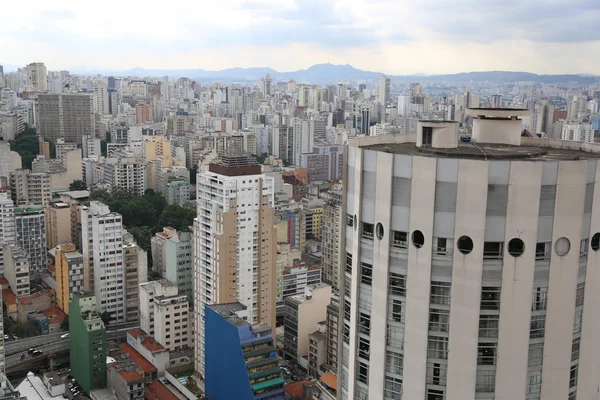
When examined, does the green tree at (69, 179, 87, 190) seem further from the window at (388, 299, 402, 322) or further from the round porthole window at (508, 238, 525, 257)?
the round porthole window at (508, 238, 525, 257)

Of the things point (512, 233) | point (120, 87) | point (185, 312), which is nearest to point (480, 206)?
point (512, 233)

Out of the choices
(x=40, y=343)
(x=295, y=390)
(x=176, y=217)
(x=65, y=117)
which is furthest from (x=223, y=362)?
(x=65, y=117)

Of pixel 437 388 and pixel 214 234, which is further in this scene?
pixel 214 234

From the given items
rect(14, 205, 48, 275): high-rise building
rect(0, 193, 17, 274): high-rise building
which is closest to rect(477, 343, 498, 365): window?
rect(0, 193, 17, 274): high-rise building

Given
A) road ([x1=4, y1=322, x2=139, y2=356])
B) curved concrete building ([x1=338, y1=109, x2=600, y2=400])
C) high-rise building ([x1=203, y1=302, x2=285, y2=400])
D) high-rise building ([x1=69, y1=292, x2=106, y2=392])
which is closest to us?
curved concrete building ([x1=338, y1=109, x2=600, y2=400])

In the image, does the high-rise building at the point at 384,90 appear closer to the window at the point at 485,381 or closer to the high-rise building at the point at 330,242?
the high-rise building at the point at 330,242

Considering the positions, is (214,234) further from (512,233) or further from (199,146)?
(199,146)

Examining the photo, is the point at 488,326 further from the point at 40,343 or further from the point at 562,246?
the point at 40,343
